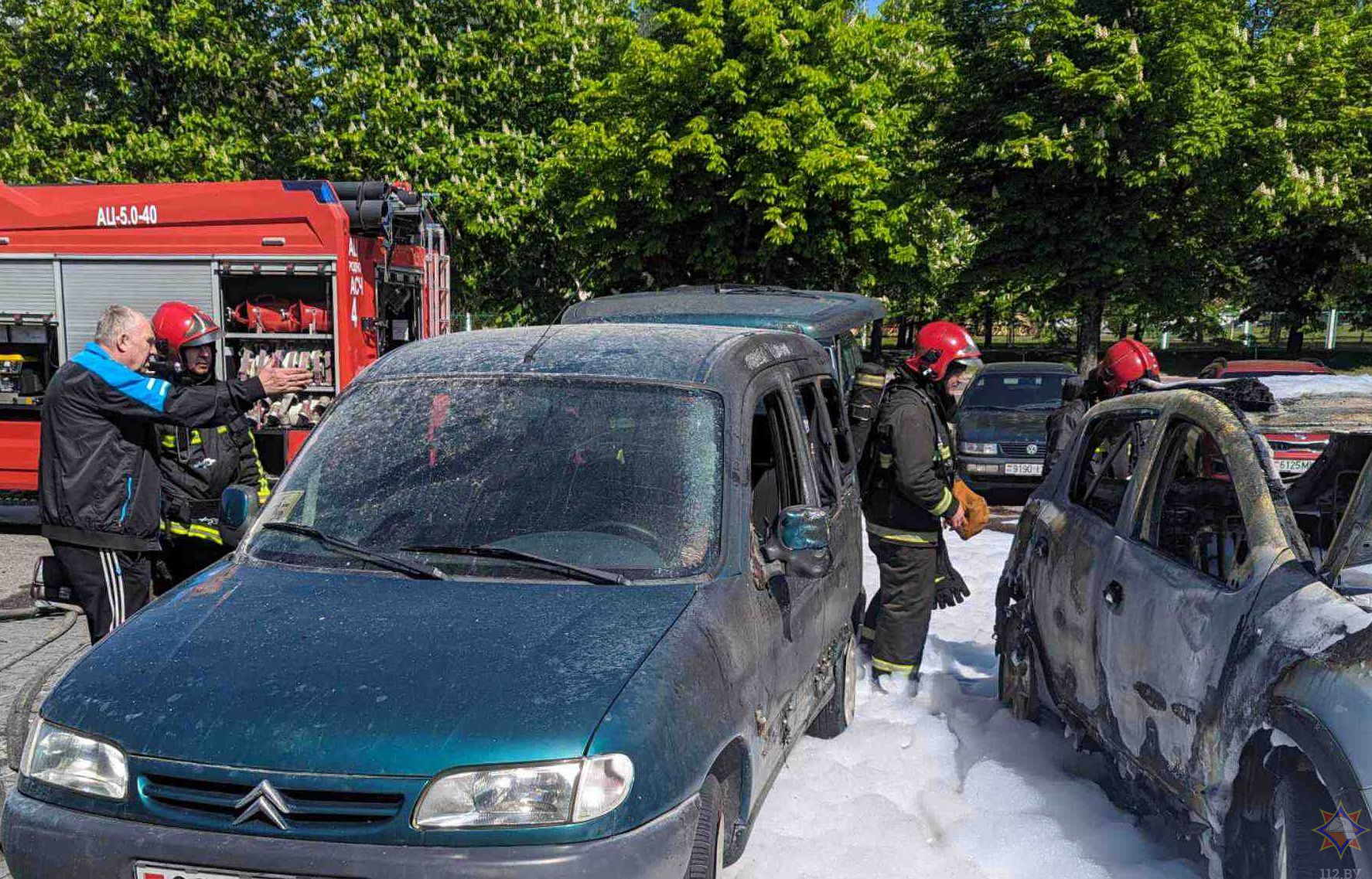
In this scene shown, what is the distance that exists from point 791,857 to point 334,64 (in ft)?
81.4

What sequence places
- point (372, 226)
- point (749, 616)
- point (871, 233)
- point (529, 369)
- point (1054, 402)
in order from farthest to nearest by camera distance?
point (871, 233)
point (1054, 402)
point (372, 226)
point (529, 369)
point (749, 616)

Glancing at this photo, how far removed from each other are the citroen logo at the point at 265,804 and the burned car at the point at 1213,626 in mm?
2332

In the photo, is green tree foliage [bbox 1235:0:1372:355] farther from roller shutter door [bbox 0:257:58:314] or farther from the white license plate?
the white license plate

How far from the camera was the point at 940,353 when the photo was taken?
614cm

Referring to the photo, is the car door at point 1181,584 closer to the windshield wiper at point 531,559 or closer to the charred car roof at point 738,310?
the windshield wiper at point 531,559

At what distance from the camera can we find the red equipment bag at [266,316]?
11.4 metres

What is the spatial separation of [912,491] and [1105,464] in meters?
0.98

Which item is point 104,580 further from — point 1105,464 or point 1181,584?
point 1105,464

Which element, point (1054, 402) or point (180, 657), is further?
point (1054, 402)

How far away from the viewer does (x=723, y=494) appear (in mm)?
→ 3738

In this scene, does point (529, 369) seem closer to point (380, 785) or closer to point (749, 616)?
point (749, 616)

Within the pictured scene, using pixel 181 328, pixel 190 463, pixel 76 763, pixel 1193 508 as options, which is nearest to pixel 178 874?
pixel 76 763

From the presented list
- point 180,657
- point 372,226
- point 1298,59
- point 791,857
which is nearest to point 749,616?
point 791,857

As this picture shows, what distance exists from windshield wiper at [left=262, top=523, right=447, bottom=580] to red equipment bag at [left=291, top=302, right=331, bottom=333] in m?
7.91
